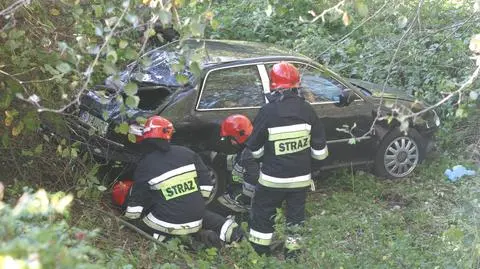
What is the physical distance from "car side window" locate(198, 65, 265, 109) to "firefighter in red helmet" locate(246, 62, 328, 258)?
2.57 ft

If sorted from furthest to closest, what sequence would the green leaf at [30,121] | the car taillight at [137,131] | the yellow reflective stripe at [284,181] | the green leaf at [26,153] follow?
the car taillight at [137,131] → the yellow reflective stripe at [284,181] → the green leaf at [26,153] → the green leaf at [30,121]

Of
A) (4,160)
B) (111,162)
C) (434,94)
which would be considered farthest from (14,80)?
(434,94)

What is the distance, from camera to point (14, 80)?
168 inches

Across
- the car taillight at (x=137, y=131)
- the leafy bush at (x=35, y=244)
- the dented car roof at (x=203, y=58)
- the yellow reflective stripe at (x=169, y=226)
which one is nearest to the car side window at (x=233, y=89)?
the dented car roof at (x=203, y=58)

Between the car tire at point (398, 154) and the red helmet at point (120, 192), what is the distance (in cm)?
302

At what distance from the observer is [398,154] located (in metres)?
6.93

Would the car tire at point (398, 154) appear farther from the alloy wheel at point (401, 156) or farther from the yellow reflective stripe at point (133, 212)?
the yellow reflective stripe at point (133, 212)

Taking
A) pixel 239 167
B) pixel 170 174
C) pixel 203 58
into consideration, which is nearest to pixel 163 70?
pixel 203 58

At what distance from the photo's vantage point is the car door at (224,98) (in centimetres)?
562

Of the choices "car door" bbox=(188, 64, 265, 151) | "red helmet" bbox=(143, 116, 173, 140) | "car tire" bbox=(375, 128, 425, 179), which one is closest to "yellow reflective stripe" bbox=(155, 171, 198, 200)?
"red helmet" bbox=(143, 116, 173, 140)

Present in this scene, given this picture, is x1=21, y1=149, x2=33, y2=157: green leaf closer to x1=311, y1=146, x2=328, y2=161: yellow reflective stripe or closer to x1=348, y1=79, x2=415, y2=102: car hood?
x1=311, y1=146, x2=328, y2=161: yellow reflective stripe

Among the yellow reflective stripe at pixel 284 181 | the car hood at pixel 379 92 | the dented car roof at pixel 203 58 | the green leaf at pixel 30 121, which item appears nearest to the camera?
the green leaf at pixel 30 121

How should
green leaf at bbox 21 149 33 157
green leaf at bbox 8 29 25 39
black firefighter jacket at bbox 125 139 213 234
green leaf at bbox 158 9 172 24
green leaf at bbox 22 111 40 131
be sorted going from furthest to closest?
black firefighter jacket at bbox 125 139 213 234, green leaf at bbox 21 149 33 157, green leaf at bbox 22 111 40 131, green leaf at bbox 8 29 25 39, green leaf at bbox 158 9 172 24

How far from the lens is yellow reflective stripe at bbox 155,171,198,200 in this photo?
194 inches
